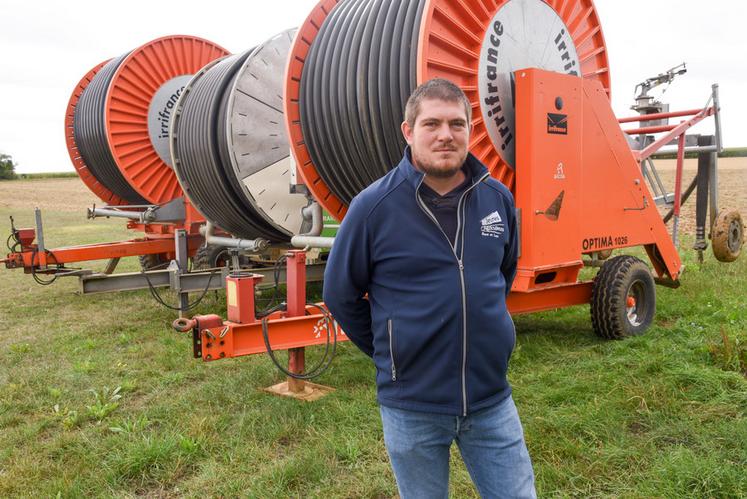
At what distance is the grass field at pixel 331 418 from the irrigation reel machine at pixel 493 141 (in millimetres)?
396

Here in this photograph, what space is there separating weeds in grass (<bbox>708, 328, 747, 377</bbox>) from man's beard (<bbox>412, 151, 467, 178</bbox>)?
136 inches

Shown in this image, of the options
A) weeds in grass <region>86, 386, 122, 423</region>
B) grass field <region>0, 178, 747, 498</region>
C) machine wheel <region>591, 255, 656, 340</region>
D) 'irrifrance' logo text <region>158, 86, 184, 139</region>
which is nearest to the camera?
grass field <region>0, 178, 747, 498</region>

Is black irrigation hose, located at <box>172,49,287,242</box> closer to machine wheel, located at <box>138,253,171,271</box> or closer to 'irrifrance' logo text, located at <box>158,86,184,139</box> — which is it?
'irrifrance' logo text, located at <box>158,86,184,139</box>

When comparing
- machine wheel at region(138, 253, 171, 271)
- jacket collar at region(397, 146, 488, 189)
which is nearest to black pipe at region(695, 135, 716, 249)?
jacket collar at region(397, 146, 488, 189)

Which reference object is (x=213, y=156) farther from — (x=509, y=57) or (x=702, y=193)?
(x=702, y=193)

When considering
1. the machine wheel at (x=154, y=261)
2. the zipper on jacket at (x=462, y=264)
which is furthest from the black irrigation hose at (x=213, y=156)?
the zipper on jacket at (x=462, y=264)

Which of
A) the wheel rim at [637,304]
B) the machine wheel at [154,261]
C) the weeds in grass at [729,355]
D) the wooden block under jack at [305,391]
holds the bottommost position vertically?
the wooden block under jack at [305,391]

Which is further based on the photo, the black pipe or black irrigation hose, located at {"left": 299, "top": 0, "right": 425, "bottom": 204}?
the black pipe

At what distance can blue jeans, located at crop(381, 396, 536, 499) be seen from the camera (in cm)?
200

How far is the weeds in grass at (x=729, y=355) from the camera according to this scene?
14.6 feet

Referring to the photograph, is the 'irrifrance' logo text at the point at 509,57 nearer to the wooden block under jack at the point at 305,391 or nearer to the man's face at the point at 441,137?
the wooden block under jack at the point at 305,391

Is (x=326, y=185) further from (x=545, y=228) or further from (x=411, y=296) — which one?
(x=411, y=296)

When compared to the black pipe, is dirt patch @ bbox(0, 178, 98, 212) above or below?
below

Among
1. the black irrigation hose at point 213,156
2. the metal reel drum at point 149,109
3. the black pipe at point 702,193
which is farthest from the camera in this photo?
the metal reel drum at point 149,109
